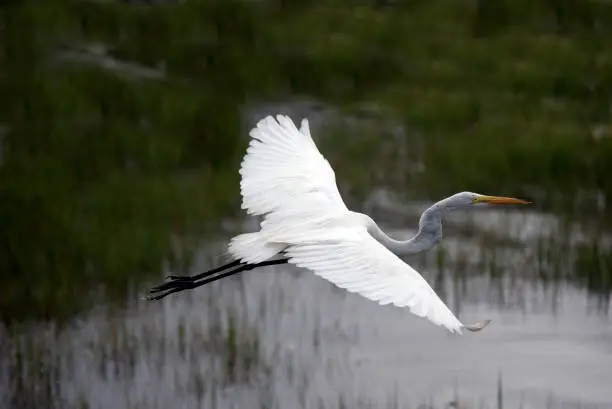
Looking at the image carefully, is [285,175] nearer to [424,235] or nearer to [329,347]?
[424,235]

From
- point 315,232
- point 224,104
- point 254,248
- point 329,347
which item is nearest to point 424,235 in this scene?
point 315,232

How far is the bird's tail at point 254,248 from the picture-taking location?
5625 mm

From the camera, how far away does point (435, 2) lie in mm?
14242

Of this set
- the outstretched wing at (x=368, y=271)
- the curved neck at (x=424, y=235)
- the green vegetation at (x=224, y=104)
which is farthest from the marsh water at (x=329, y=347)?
the outstretched wing at (x=368, y=271)

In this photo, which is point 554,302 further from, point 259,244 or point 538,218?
point 259,244

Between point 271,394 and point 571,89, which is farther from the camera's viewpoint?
point 571,89

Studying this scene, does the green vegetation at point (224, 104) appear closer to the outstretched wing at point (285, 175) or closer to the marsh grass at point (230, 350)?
the marsh grass at point (230, 350)

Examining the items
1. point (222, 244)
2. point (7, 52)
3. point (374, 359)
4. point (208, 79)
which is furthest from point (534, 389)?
point (7, 52)

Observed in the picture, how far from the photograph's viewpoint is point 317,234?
5.66m

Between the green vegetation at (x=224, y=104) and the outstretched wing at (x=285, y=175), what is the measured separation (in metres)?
1.50

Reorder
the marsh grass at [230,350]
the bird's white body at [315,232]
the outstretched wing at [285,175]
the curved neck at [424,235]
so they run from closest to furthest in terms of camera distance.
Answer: the bird's white body at [315,232] < the curved neck at [424,235] < the outstretched wing at [285,175] < the marsh grass at [230,350]

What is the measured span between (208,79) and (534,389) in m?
6.56

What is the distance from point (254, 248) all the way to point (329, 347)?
155 cm

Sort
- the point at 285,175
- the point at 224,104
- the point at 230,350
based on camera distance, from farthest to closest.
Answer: the point at 224,104 < the point at 230,350 < the point at 285,175
